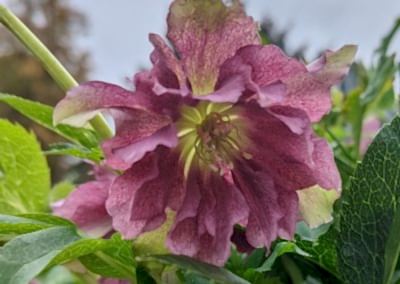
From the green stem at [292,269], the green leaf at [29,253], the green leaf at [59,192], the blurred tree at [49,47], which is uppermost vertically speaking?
the green leaf at [29,253]

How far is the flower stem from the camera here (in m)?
0.35

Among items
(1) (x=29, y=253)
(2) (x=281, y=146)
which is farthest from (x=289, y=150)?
(1) (x=29, y=253)

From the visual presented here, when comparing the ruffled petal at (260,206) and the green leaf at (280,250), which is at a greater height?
the ruffled petal at (260,206)

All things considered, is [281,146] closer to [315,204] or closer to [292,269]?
[315,204]

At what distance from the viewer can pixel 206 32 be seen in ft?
1.05

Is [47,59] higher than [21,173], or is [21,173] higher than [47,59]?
[47,59]

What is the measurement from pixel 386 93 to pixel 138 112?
0.55 metres

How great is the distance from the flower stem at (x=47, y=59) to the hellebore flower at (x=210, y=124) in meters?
0.04

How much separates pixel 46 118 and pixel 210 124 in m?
0.13

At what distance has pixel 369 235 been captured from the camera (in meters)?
0.34

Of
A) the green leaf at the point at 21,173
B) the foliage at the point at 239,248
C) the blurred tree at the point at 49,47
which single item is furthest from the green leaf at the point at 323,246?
the blurred tree at the point at 49,47

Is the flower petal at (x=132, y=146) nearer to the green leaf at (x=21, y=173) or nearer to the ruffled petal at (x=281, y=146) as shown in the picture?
the ruffled petal at (x=281, y=146)

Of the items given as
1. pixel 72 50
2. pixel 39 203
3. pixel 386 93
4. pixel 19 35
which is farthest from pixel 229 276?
pixel 72 50

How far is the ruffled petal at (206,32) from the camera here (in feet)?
1.04
